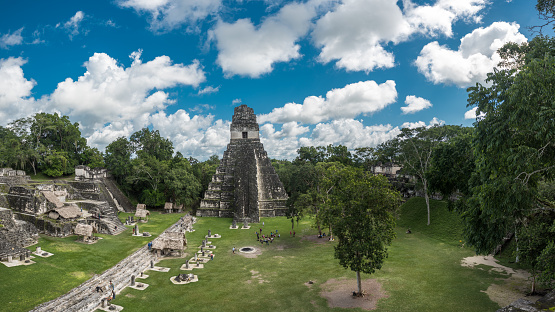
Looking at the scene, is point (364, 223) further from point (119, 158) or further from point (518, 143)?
point (119, 158)

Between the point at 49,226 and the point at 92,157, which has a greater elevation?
the point at 92,157

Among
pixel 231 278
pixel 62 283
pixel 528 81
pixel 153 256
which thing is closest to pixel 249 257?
pixel 231 278

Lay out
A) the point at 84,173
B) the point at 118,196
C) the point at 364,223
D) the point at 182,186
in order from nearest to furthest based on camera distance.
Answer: the point at 364,223
the point at 84,173
the point at 182,186
the point at 118,196

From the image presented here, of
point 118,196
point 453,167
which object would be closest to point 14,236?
point 118,196

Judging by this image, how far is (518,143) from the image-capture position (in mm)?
9531

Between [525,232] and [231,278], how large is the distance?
13.8m

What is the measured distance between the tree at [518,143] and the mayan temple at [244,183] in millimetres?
22761

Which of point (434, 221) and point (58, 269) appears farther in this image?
point (434, 221)

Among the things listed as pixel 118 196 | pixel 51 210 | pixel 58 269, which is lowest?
pixel 58 269

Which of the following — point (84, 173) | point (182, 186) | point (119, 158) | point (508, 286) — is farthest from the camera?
point (119, 158)

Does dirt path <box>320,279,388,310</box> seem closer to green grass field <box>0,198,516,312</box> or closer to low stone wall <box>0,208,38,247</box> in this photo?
green grass field <box>0,198,516,312</box>

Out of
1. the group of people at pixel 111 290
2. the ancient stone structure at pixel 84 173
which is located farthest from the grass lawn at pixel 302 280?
the ancient stone structure at pixel 84 173

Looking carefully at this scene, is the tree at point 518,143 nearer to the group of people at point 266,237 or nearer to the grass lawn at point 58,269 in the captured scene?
the group of people at point 266,237

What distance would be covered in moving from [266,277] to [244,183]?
18.1m
